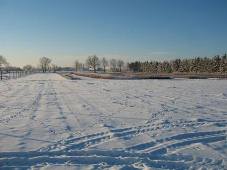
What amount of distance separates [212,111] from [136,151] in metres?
6.98

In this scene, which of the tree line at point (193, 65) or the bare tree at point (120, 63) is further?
the bare tree at point (120, 63)

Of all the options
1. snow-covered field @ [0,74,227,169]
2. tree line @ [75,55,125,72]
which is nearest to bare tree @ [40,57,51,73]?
tree line @ [75,55,125,72]

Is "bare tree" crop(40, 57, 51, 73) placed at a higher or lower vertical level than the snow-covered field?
higher

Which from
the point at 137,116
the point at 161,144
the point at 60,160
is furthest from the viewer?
the point at 137,116

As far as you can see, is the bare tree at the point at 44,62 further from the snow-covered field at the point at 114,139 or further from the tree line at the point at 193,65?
the snow-covered field at the point at 114,139

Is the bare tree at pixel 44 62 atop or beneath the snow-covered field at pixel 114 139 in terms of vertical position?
atop

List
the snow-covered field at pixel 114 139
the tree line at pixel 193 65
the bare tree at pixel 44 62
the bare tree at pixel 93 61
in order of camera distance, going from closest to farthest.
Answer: the snow-covered field at pixel 114 139, the tree line at pixel 193 65, the bare tree at pixel 93 61, the bare tree at pixel 44 62

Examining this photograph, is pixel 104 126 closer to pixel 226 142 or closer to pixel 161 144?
pixel 161 144

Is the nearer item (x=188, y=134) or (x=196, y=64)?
(x=188, y=134)

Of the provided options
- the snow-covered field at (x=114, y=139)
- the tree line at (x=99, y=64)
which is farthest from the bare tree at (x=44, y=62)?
the snow-covered field at (x=114, y=139)

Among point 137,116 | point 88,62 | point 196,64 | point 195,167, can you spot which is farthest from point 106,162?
point 88,62

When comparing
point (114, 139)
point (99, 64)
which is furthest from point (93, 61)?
point (114, 139)

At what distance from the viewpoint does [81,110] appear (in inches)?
539

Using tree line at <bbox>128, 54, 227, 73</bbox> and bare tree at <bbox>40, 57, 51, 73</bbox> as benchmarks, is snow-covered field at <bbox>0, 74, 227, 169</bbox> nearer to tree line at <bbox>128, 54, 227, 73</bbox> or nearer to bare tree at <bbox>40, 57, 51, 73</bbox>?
tree line at <bbox>128, 54, 227, 73</bbox>
